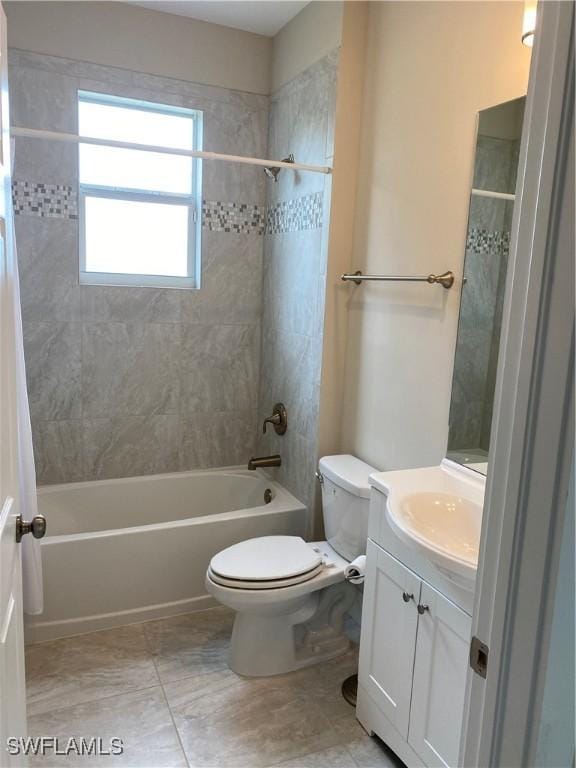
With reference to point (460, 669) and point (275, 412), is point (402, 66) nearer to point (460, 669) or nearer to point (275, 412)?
point (275, 412)

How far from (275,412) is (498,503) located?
7.55 ft

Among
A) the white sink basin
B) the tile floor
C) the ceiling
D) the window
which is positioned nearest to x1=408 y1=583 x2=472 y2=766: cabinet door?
the white sink basin

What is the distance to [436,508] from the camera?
1685 mm

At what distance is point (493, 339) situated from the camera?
1785mm

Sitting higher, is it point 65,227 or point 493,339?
point 65,227

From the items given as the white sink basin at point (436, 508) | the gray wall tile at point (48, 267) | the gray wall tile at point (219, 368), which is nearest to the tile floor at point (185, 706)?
the white sink basin at point (436, 508)

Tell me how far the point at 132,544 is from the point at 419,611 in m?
1.33

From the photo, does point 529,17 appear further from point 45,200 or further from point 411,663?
point 45,200

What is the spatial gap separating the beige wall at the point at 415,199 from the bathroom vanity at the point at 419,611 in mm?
352

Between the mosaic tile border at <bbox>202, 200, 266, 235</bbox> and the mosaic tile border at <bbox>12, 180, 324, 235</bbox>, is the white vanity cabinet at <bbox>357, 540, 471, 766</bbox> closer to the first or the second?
the mosaic tile border at <bbox>12, 180, 324, 235</bbox>

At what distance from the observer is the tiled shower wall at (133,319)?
2.61m

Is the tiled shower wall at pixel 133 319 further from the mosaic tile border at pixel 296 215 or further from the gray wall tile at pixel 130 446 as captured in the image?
the mosaic tile border at pixel 296 215

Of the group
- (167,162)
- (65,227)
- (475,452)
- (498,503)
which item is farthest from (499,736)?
(167,162)

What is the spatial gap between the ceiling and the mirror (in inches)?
53.4
